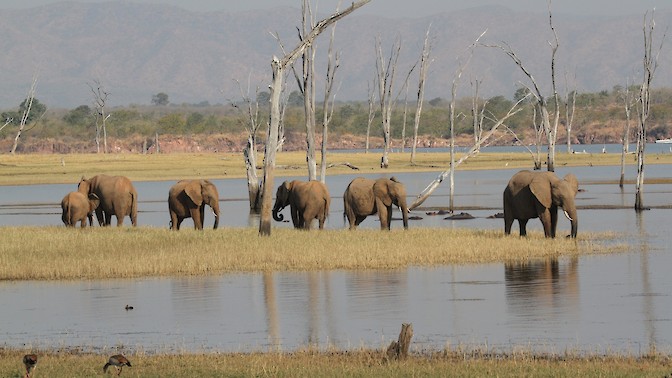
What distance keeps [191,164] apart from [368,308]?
7571 cm

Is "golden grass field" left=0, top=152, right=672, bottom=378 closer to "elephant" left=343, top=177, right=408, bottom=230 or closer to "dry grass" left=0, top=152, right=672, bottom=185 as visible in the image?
"elephant" left=343, top=177, right=408, bottom=230

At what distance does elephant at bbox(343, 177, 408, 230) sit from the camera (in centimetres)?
3644

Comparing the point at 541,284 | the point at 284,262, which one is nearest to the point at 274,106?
the point at 284,262

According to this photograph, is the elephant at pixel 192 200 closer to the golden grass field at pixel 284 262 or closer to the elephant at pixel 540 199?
the golden grass field at pixel 284 262

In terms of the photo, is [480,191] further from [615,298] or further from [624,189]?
[615,298]

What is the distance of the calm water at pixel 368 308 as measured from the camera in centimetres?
1948

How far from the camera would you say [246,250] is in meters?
30.3

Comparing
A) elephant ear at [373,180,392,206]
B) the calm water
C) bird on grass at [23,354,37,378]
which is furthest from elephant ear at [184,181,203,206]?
bird on grass at [23,354,37,378]

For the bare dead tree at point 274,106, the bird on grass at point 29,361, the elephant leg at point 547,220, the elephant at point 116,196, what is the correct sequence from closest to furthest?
the bird on grass at point 29,361 < the elephant leg at point 547,220 < the bare dead tree at point 274,106 < the elephant at point 116,196

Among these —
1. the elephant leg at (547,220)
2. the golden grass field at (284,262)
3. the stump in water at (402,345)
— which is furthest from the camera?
the elephant leg at (547,220)

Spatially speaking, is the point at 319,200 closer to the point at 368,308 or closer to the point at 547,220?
the point at 547,220

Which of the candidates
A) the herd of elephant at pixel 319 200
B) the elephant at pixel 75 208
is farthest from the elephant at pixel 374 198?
the elephant at pixel 75 208

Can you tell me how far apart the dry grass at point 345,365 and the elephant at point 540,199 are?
15.3 meters

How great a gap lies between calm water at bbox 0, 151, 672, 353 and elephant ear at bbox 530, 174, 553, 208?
8.21 ft
